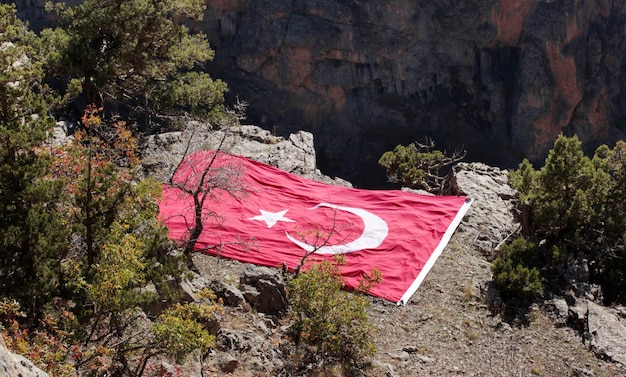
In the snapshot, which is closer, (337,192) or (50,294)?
(50,294)

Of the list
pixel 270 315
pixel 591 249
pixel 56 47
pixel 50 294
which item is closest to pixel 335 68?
pixel 56 47

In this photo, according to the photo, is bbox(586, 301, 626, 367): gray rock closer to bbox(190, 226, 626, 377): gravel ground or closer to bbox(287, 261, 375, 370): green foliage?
bbox(190, 226, 626, 377): gravel ground

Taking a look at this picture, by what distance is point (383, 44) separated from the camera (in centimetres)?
5075

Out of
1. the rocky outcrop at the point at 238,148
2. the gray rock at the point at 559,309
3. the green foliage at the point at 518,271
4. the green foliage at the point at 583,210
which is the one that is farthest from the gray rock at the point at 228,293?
the green foliage at the point at 583,210

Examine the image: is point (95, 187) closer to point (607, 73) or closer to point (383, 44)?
point (383, 44)

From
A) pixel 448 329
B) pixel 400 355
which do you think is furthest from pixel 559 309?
pixel 400 355

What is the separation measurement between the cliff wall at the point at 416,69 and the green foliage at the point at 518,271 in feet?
106

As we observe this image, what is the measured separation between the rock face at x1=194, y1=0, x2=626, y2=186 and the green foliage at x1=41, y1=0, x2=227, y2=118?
85.2 feet

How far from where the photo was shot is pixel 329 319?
11.8 meters

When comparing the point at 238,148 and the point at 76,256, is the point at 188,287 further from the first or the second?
the point at 238,148

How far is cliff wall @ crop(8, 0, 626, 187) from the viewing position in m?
49.9

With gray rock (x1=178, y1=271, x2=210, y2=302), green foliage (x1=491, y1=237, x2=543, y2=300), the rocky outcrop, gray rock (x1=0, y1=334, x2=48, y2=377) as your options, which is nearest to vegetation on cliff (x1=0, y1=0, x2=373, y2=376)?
gray rock (x1=178, y1=271, x2=210, y2=302)

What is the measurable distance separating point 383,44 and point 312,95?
670 centimetres

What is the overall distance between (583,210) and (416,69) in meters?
36.8
